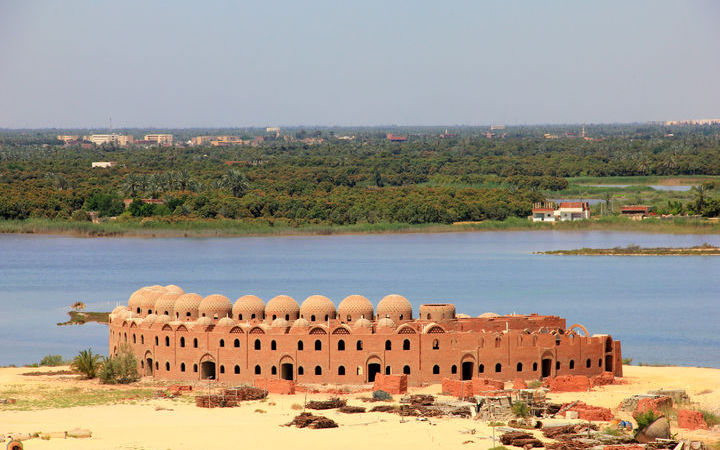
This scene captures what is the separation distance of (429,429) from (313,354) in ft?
28.8

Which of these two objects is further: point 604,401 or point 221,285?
point 221,285

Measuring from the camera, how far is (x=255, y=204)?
11906 cm

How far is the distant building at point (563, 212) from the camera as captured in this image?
4653 inches


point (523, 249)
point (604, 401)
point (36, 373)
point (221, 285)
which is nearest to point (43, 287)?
point (221, 285)

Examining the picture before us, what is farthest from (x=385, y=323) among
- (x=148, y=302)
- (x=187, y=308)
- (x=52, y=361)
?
(x=52, y=361)

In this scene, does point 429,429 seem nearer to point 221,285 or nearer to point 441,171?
point 221,285

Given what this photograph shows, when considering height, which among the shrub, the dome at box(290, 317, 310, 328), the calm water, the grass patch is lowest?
the calm water

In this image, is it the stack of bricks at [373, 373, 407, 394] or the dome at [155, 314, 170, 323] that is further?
the dome at [155, 314, 170, 323]

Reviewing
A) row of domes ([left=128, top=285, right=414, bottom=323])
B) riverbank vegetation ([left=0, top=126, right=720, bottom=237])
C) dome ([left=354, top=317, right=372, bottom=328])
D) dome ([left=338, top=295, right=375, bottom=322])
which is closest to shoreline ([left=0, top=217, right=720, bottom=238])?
riverbank vegetation ([left=0, top=126, right=720, bottom=237])

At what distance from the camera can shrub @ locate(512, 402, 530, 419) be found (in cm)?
3856

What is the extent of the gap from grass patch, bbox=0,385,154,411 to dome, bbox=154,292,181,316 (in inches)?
197

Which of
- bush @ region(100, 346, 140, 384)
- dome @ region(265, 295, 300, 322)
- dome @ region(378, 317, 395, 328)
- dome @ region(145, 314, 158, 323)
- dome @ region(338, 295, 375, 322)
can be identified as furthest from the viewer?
dome @ region(145, 314, 158, 323)

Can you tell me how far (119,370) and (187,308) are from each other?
3765 millimetres

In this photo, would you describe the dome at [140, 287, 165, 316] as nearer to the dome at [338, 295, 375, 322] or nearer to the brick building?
the brick building
